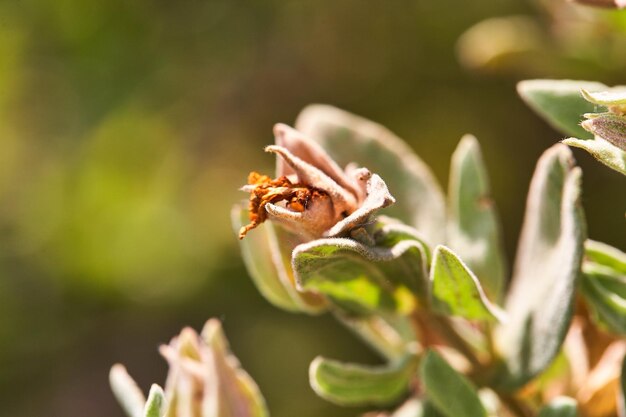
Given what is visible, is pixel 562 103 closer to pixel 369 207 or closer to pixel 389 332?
pixel 369 207

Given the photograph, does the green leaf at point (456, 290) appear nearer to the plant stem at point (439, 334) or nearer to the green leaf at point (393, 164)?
the plant stem at point (439, 334)

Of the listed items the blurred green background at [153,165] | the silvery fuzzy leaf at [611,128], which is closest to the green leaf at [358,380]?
the silvery fuzzy leaf at [611,128]

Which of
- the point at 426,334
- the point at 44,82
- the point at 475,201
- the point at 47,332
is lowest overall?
the point at 426,334

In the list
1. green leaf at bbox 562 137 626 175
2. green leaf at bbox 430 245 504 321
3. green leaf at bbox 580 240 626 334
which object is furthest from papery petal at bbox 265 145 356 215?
green leaf at bbox 580 240 626 334

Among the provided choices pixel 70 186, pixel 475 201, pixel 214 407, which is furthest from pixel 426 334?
pixel 70 186

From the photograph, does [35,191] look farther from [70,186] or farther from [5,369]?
[5,369]

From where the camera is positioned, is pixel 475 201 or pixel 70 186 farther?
pixel 70 186
